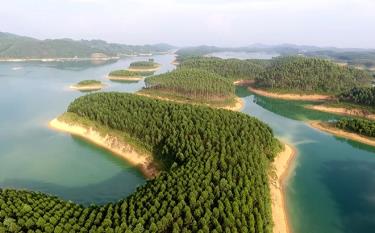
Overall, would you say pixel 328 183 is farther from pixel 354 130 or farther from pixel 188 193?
pixel 354 130

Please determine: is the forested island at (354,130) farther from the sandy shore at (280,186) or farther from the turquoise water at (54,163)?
the turquoise water at (54,163)

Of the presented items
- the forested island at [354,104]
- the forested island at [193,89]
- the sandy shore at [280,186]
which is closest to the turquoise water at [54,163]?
the sandy shore at [280,186]

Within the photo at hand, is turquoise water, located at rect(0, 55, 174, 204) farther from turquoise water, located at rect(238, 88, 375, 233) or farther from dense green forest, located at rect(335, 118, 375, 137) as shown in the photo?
dense green forest, located at rect(335, 118, 375, 137)

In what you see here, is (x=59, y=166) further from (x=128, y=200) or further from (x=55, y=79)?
(x=55, y=79)

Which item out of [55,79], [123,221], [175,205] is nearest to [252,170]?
[175,205]

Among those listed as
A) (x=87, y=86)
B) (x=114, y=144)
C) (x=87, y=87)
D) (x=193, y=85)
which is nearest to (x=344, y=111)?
(x=193, y=85)
